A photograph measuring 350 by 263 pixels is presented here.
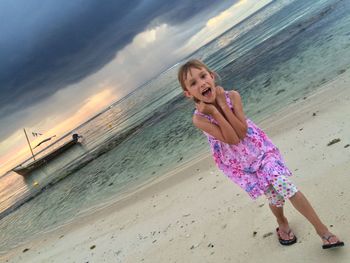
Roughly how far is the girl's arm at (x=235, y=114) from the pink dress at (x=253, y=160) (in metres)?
0.06

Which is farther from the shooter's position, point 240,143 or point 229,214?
point 229,214

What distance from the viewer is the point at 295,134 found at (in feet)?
28.5

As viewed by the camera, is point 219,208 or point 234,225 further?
point 219,208

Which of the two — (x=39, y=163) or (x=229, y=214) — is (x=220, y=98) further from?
(x=39, y=163)

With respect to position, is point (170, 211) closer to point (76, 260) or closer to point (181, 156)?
point (76, 260)

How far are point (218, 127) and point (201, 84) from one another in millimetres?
467

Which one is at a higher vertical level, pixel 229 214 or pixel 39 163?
pixel 229 214

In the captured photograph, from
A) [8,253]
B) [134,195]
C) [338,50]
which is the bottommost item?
[8,253]

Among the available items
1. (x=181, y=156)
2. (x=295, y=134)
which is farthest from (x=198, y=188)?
(x=181, y=156)

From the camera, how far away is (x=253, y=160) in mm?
3953

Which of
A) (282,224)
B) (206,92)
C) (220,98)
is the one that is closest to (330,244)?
(282,224)

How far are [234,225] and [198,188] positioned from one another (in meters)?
2.95

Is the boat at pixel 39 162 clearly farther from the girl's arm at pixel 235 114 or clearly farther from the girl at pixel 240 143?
the girl's arm at pixel 235 114

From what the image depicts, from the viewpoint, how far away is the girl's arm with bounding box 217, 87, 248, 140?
12.3 feet
